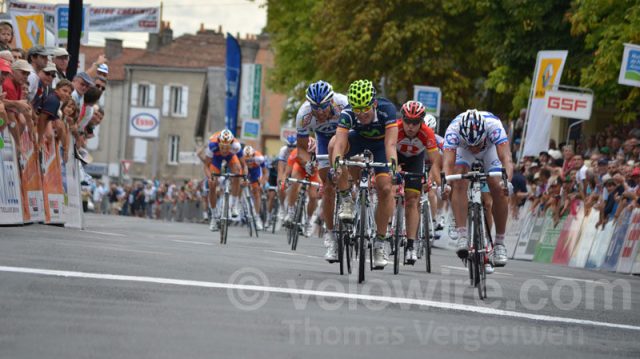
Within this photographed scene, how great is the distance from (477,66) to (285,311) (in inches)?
1473

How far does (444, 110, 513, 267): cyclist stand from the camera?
45.0ft

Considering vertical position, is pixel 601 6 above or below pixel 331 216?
above

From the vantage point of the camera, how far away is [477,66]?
152ft

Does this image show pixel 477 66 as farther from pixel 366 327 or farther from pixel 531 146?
pixel 366 327

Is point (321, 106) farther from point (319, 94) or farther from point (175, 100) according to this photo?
point (175, 100)

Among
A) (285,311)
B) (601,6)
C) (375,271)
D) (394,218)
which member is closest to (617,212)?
(394,218)

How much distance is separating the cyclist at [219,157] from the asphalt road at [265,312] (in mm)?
8815

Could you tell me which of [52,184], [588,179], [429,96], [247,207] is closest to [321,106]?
[52,184]

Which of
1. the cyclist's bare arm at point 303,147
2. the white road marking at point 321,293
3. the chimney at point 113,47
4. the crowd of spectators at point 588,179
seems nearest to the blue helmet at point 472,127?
the white road marking at point 321,293

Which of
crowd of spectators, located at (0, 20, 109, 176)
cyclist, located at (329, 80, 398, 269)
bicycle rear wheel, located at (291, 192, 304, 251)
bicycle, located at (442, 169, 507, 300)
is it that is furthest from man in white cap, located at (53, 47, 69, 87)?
bicycle, located at (442, 169, 507, 300)

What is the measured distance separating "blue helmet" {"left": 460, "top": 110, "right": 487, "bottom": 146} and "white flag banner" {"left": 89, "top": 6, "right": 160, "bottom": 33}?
140ft

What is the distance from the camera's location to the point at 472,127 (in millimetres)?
13695

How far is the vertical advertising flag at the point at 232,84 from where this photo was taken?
49562mm

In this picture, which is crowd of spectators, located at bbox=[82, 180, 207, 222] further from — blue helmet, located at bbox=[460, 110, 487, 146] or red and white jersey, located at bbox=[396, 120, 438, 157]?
blue helmet, located at bbox=[460, 110, 487, 146]
